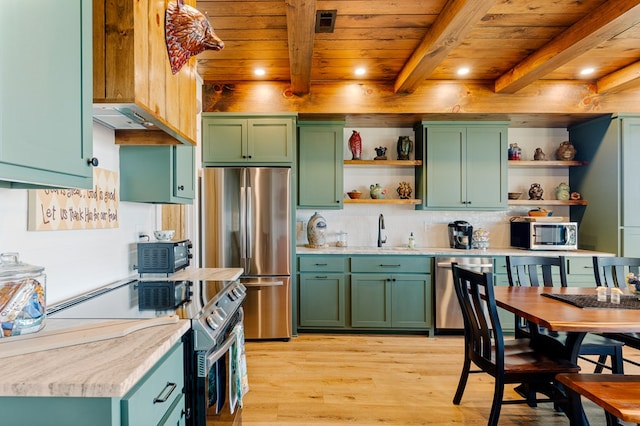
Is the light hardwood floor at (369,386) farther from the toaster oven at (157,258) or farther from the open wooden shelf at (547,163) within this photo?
the open wooden shelf at (547,163)

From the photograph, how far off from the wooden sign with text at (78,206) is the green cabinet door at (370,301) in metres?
2.30

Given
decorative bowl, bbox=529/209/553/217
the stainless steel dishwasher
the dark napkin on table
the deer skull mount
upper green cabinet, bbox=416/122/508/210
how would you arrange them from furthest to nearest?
decorative bowl, bbox=529/209/553/217
upper green cabinet, bbox=416/122/508/210
the stainless steel dishwasher
the dark napkin on table
the deer skull mount

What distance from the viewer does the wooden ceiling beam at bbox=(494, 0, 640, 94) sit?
2.33 metres

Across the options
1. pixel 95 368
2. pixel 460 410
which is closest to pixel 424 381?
pixel 460 410

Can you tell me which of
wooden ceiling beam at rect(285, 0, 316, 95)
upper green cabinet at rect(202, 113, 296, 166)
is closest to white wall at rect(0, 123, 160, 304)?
upper green cabinet at rect(202, 113, 296, 166)

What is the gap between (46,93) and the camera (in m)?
1.13

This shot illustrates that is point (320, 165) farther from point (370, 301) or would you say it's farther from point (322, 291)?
point (370, 301)

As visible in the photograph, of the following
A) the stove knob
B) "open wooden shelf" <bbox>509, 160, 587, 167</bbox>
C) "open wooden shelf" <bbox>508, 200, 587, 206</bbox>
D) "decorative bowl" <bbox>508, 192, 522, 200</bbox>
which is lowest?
the stove knob

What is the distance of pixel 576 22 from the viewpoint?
106 inches

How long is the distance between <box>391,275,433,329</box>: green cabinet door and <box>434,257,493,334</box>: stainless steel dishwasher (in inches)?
4.6

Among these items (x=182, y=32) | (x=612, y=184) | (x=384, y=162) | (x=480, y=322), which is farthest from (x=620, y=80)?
(x=182, y=32)

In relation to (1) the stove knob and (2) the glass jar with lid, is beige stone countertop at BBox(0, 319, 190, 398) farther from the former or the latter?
(1) the stove knob

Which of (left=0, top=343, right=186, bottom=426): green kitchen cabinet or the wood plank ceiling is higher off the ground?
the wood plank ceiling

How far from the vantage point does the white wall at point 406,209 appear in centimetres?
438
